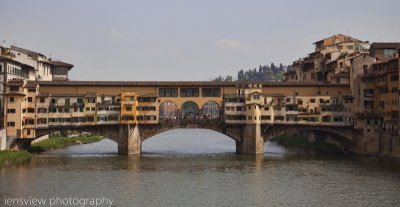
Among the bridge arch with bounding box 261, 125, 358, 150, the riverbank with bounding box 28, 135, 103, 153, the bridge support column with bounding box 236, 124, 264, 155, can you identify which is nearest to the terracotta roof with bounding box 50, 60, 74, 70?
the riverbank with bounding box 28, 135, 103, 153

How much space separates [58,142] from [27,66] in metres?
13.5

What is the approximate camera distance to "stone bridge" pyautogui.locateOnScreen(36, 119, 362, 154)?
7831 cm

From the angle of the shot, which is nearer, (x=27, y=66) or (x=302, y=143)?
(x=27, y=66)

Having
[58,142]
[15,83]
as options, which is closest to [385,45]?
[15,83]

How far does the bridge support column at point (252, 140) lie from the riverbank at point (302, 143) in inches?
491

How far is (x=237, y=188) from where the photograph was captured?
5116 centimetres

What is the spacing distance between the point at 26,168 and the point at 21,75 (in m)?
28.2

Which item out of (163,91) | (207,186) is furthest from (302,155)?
(207,186)

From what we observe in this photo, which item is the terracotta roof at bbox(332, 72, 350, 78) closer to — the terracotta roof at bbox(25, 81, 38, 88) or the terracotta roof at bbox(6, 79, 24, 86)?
the terracotta roof at bbox(25, 81, 38, 88)

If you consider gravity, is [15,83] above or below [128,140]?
above

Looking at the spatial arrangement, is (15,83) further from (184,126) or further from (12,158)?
(184,126)

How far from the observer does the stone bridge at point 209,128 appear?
7831 cm

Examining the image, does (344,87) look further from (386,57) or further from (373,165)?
(373,165)

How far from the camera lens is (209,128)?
80938 millimetres
